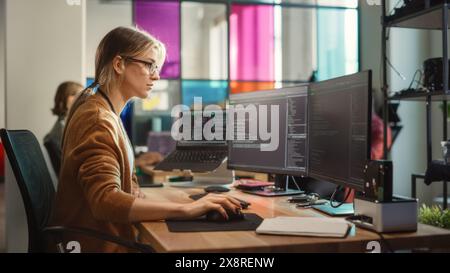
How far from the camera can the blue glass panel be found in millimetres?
5570

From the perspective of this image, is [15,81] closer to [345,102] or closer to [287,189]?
[287,189]

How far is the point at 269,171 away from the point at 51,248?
0.87m

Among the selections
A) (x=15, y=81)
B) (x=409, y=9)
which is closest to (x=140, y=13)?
(x=15, y=81)

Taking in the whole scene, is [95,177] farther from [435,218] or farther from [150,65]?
[435,218]

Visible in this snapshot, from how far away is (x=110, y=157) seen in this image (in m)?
1.41

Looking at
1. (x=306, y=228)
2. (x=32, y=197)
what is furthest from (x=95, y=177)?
(x=306, y=228)

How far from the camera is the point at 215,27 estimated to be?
21.1 feet

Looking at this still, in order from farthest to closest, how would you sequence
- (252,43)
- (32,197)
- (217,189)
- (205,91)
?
(252,43) → (205,91) → (217,189) → (32,197)

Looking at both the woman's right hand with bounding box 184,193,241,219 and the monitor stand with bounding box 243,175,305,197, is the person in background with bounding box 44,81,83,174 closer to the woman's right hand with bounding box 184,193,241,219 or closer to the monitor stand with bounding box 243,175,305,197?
the monitor stand with bounding box 243,175,305,197

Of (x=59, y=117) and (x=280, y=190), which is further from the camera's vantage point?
(x=59, y=117)

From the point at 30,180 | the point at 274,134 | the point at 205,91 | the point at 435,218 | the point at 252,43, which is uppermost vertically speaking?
the point at 252,43

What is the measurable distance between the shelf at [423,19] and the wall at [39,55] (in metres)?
2.00

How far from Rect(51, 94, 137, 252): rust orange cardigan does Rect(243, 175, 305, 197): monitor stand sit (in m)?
0.63

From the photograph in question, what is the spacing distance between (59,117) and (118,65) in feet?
5.44
